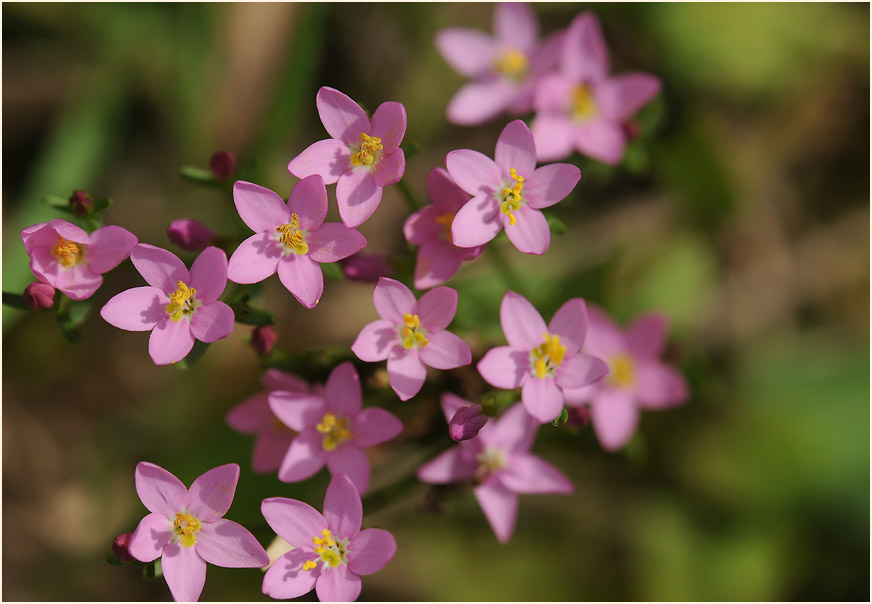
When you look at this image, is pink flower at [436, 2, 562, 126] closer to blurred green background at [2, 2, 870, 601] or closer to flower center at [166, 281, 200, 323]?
blurred green background at [2, 2, 870, 601]

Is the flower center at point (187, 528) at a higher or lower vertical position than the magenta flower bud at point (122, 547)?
higher

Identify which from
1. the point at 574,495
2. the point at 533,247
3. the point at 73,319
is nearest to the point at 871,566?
the point at 574,495

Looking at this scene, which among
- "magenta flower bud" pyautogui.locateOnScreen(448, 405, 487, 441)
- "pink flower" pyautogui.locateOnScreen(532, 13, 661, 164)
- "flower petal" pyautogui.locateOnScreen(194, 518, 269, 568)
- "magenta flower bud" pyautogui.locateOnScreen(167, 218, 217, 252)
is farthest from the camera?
"pink flower" pyautogui.locateOnScreen(532, 13, 661, 164)

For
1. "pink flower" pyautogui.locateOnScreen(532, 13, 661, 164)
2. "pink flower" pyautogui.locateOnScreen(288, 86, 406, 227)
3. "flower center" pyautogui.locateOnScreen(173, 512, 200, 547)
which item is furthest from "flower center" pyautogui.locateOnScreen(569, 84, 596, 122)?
"flower center" pyautogui.locateOnScreen(173, 512, 200, 547)

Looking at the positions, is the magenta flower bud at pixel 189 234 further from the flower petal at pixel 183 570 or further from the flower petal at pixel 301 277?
the flower petal at pixel 183 570

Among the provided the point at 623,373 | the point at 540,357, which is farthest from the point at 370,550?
the point at 623,373

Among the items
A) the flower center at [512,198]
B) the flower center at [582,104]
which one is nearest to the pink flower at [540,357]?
the flower center at [512,198]

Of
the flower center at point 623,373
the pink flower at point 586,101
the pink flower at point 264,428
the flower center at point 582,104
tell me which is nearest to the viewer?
the pink flower at point 264,428
